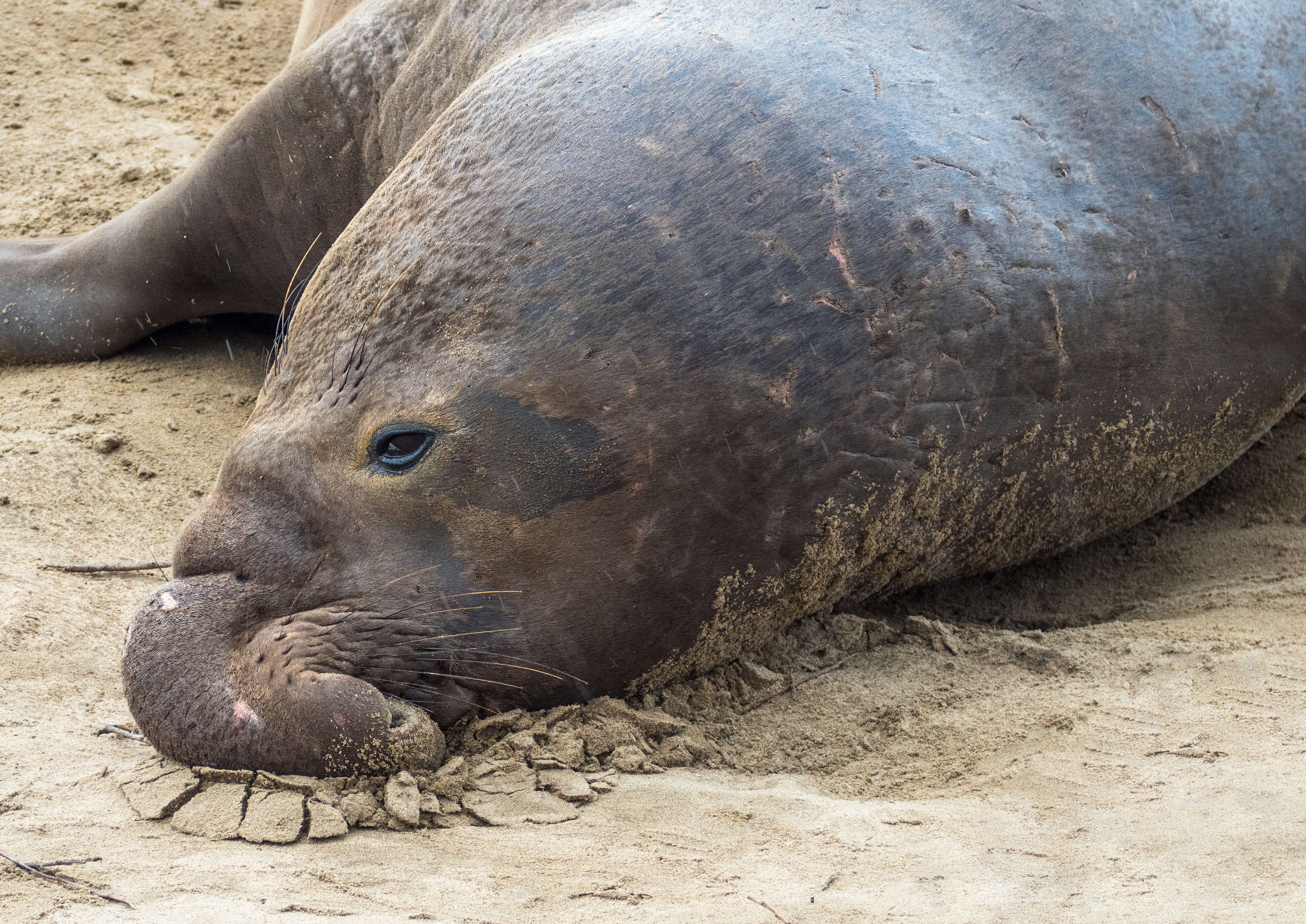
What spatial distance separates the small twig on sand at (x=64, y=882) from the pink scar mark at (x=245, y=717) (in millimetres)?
→ 469

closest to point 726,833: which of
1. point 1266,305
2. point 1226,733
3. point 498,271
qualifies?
point 1226,733

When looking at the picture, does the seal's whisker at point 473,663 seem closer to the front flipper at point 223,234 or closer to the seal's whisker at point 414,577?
the seal's whisker at point 414,577

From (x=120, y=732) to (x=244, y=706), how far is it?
31 cm

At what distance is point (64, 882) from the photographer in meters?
1.82

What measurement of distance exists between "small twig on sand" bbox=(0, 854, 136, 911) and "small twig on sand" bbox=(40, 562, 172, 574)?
1.26 meters

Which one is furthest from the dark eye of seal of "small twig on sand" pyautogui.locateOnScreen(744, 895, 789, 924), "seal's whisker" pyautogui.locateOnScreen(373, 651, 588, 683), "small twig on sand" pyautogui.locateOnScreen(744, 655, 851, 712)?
"small twig on sand" pyautogui.locateOnScreen(744, 895, 789, 924)

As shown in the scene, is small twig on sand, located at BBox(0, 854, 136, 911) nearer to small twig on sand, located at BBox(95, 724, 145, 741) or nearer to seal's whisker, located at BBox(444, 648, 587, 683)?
small twig on sand, located at BBox(95, 724, 145, 741)

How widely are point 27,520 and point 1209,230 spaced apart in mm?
2966

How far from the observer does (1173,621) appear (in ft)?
9.61

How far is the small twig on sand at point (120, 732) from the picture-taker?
2406 millimetres

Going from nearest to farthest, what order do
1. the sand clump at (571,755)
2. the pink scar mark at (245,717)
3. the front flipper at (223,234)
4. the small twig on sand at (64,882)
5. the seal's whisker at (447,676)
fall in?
the small twig on sand at (64,882)
the sand clump at (571,755)
the pink scar mark at (245,717)
the seal's whisker at (447,676)
the front flipper at (223,234)

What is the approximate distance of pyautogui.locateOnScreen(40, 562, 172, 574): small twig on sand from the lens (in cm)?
310

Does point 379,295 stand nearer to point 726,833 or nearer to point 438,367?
point 438,367

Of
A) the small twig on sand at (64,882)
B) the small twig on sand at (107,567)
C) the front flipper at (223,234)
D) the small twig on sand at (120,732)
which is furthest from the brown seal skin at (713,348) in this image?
the front flipper at (223,234)
